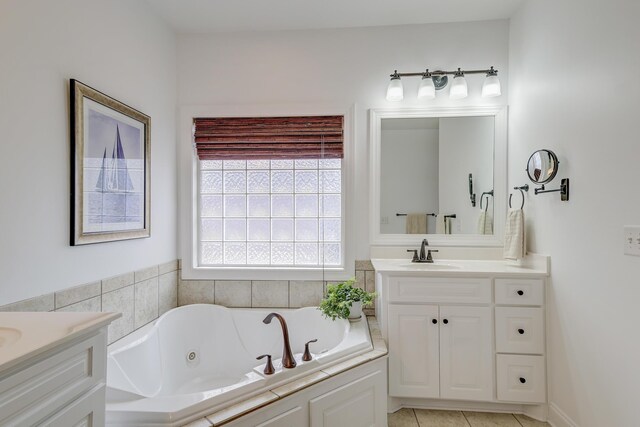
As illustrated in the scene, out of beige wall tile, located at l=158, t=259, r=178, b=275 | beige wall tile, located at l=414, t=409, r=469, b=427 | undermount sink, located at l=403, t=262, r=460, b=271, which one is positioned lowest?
beige wall tile, located at l=414, t=409, r=469, b=427

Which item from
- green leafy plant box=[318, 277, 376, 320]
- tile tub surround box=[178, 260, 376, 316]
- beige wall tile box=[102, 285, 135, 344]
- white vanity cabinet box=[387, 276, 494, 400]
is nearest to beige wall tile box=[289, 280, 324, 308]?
tile tub surround box=[178, 260, 376, 316]

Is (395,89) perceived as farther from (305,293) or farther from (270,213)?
(305,293)

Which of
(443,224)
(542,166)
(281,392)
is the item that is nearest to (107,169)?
(281,392)

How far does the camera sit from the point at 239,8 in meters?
2.29

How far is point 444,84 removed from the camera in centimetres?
242

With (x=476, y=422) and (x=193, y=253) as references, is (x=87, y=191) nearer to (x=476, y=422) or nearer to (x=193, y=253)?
(x=193, y=253)

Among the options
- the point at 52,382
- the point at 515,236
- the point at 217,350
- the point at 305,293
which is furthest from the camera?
the point at 305,293

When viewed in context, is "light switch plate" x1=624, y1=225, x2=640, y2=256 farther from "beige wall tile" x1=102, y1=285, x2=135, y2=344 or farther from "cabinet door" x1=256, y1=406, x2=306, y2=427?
"beige wall tile" x1=102, y1=285, x2=135, y2=344

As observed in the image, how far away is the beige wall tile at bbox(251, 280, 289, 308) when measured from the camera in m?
2.52

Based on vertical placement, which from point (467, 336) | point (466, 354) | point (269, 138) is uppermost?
point (269, 138)

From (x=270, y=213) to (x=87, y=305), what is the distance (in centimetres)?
133

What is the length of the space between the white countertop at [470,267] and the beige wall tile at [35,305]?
5.62 feet

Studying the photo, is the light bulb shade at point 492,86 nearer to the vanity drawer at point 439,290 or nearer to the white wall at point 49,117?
the vanity drawer at point 439,290

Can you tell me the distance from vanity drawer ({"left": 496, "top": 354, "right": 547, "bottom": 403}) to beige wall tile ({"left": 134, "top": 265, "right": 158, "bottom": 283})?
230 cm
